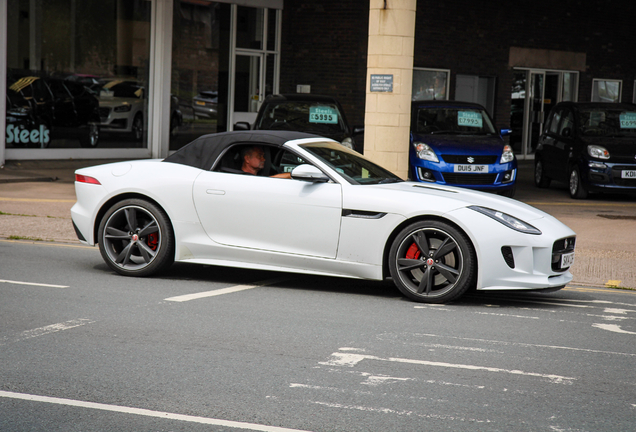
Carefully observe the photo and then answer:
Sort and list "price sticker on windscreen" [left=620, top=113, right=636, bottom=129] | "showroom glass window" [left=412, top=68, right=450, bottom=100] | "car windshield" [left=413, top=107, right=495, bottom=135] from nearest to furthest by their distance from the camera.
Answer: "car windshield" [left=413, top=107, right=495, bottom=135], "price sticker on windscreen" [left=620, top=113, right=636, bottom=129], "showroom glass window" [left=412, top=68, right=450, bottom=100]

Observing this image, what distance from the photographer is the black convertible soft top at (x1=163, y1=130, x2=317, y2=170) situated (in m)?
7.50

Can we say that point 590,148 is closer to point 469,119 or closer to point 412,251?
point 469,119

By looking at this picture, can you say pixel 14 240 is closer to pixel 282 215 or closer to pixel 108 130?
pixel 282 215

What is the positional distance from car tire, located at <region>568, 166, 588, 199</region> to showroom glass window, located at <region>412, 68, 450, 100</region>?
23.3 feet

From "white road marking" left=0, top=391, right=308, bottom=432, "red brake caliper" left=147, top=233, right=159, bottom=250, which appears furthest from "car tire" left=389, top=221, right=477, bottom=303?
"white road marking" left=0, top=391, right=308, bottom=432

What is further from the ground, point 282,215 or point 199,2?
point 199,2

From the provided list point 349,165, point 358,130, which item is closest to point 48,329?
point 349,165

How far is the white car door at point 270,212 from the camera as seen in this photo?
7.05 meters

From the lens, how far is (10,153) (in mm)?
17656

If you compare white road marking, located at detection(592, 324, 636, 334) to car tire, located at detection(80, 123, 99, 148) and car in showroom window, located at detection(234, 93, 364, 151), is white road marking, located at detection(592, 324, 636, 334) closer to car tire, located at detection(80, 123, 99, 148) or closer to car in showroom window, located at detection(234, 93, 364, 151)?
car in showroom window, located at detection(234, 93, 364, 151)

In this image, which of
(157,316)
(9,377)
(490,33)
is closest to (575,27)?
(490,33)

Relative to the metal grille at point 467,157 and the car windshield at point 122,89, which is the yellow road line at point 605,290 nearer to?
the metal grille at point 467,157

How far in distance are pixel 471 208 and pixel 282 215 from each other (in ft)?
5.21

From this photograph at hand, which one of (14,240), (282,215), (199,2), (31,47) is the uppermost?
(199,2)
